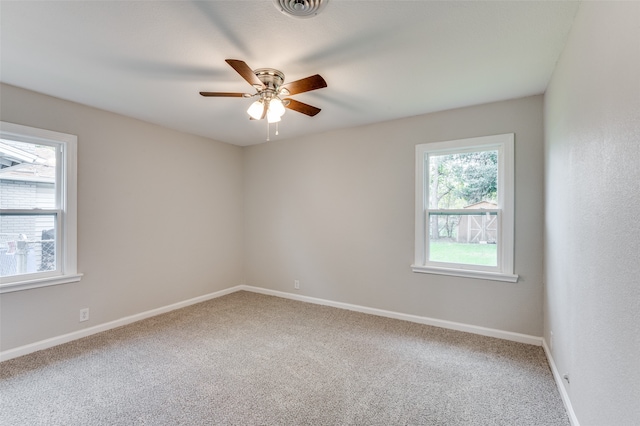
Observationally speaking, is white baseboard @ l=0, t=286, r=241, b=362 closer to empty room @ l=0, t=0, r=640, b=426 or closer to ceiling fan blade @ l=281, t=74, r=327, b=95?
empty room @ l=0, t=0, r=640, b=426

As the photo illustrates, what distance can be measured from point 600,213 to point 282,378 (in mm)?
2301

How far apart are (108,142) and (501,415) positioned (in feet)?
14.3

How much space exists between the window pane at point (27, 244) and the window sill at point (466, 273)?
3.85 metres

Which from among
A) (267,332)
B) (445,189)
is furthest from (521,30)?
(267,332)

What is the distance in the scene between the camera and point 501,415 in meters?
1.97

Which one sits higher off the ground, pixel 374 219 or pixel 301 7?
pixel 301 7

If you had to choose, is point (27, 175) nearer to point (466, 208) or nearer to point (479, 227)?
point (466, 208)

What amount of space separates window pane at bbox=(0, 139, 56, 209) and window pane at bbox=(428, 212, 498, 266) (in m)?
4.05

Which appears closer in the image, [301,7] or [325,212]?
[301,7]

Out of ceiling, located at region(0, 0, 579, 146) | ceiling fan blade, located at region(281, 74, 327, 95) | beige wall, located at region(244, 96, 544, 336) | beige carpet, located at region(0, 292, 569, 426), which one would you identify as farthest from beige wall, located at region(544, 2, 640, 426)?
ceiling fan blade, located at region(281, 74, 327, 95)

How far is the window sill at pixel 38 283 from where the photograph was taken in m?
2.70

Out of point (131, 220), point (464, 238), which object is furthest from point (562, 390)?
point (131, 220)

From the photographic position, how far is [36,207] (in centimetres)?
293

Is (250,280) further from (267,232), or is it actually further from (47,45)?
(47,45)
